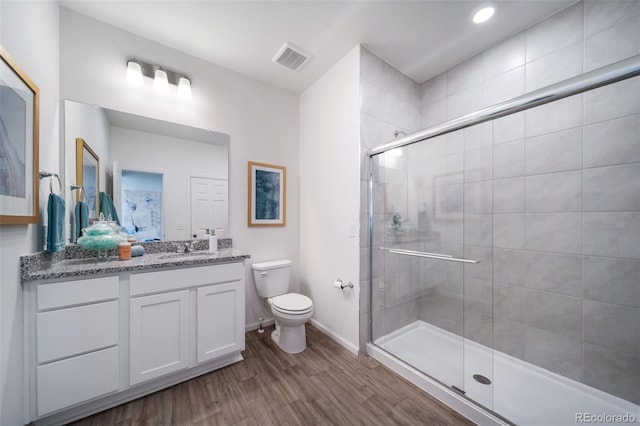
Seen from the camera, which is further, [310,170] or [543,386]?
[310,170]

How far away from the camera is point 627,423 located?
1274 mm

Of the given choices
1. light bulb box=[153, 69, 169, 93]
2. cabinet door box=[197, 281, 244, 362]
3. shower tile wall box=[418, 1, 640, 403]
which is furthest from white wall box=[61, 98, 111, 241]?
shower tile wall box=[418, 1, 640, 403]

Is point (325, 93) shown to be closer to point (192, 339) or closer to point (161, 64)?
point (161, 64)

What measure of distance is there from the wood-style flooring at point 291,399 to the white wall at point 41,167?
0.44 metres

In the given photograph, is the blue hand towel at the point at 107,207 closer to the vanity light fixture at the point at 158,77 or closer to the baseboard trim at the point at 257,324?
the vanity light fixture at the point at 158,77

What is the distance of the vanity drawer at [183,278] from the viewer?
1426 millimetres

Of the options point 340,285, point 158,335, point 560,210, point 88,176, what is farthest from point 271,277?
point 560,210

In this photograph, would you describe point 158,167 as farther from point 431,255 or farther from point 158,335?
point 431,255

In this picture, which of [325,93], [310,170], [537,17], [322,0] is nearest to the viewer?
[322,0]

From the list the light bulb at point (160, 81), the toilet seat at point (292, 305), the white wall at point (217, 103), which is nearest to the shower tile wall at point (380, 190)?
the toilet seat at point (292, 305)

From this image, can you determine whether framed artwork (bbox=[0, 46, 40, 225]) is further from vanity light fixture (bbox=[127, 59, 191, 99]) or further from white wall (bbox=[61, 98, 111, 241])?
vanity light fixture (bbox=[127, 59, 191, 99])

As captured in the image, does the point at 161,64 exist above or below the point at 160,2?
below

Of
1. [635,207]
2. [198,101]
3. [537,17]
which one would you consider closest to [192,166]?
[198,101]

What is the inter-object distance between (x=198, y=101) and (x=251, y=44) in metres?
0.69
